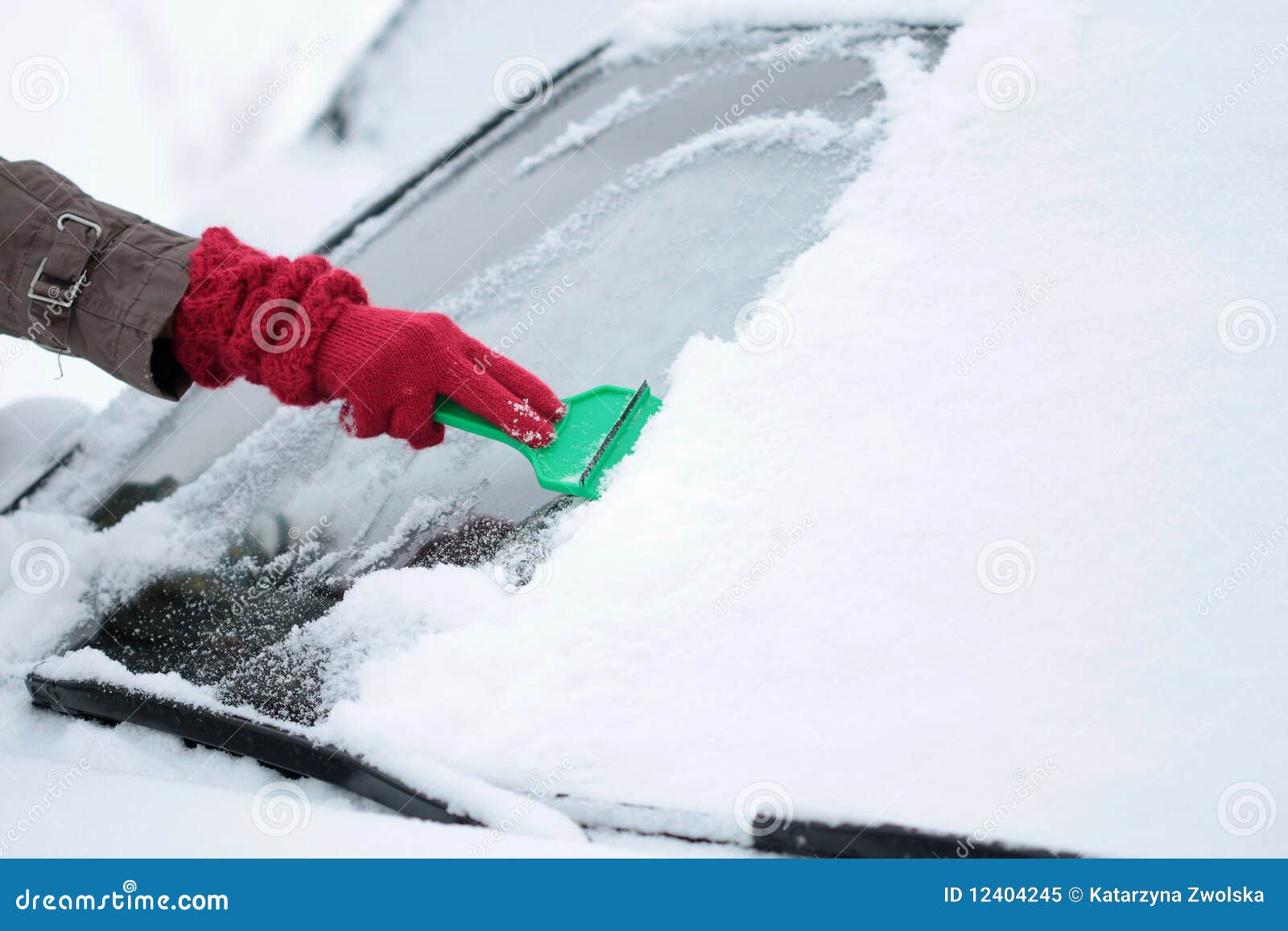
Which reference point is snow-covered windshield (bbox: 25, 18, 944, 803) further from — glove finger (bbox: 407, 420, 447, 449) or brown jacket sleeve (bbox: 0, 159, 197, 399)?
brown jacket sleeve (bbox: 0, 159, 197, 399)

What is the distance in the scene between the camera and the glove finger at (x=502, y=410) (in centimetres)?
147

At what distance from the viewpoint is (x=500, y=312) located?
6.05 feet

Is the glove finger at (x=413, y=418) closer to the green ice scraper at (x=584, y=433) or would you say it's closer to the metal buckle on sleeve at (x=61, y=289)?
the green ice scraper at (x=584, y=433)

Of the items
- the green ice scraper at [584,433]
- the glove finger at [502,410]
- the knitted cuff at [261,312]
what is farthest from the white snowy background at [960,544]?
the knitted cuff at [261,312]

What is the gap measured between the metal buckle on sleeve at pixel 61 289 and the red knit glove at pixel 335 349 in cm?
17

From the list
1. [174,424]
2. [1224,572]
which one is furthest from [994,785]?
[174,424]

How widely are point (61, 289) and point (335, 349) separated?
0.45 m

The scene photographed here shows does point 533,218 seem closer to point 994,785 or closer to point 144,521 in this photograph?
point 144,521

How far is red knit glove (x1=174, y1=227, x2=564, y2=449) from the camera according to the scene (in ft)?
4.68

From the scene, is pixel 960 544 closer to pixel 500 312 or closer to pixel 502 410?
pixel 502 410

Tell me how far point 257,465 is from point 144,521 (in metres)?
0.21

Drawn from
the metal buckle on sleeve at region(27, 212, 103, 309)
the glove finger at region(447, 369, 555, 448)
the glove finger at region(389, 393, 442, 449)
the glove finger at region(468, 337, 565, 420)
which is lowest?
the metal buckle on sleeve at region(27, 212, 103, 309)

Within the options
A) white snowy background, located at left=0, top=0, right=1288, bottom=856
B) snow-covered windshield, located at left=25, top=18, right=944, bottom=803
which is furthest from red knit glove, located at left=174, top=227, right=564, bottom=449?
white snowy background, located at left=0, top=0, right=1288, bottom=856

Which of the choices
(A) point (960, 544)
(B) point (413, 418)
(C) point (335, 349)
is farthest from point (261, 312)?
(A) point (960, 544)
